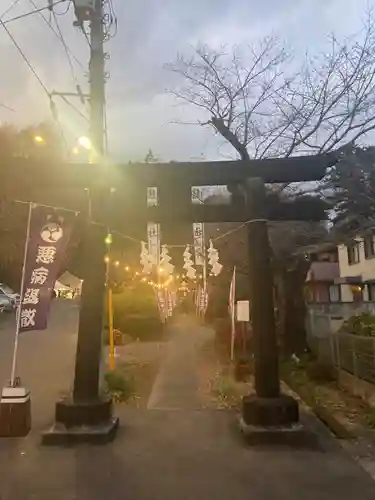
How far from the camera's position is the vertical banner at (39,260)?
8.64 metres

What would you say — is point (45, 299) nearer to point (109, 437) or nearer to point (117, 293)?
point (109, 437)

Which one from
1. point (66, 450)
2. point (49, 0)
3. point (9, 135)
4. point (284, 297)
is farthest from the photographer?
point (9, 135)

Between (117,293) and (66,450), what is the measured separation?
23.1 m

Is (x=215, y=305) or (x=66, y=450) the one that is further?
(x=215, y=305)

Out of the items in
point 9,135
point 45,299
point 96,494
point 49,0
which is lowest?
point 96,494

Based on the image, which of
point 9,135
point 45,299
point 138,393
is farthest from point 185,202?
point 9,135

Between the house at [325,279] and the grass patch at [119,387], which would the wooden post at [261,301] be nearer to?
the grass patch at [119,387]

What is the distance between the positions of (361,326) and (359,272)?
21.0m

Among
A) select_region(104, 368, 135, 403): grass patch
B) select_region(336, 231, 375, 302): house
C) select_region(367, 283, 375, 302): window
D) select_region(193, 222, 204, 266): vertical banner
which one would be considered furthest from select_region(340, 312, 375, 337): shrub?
select_region(367, 283, 375, 302): window

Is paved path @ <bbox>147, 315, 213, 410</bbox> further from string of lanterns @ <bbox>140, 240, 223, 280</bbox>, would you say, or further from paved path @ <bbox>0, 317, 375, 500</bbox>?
string of lanterns @ <bbox>140, 240, 223, 280</bbox>

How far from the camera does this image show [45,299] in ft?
28.6

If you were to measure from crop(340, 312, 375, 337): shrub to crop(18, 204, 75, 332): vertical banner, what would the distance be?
7.81 metres

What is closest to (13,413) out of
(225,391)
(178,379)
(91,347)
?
(91,347)

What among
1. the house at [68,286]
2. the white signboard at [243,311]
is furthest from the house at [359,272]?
the house at [68,286]
